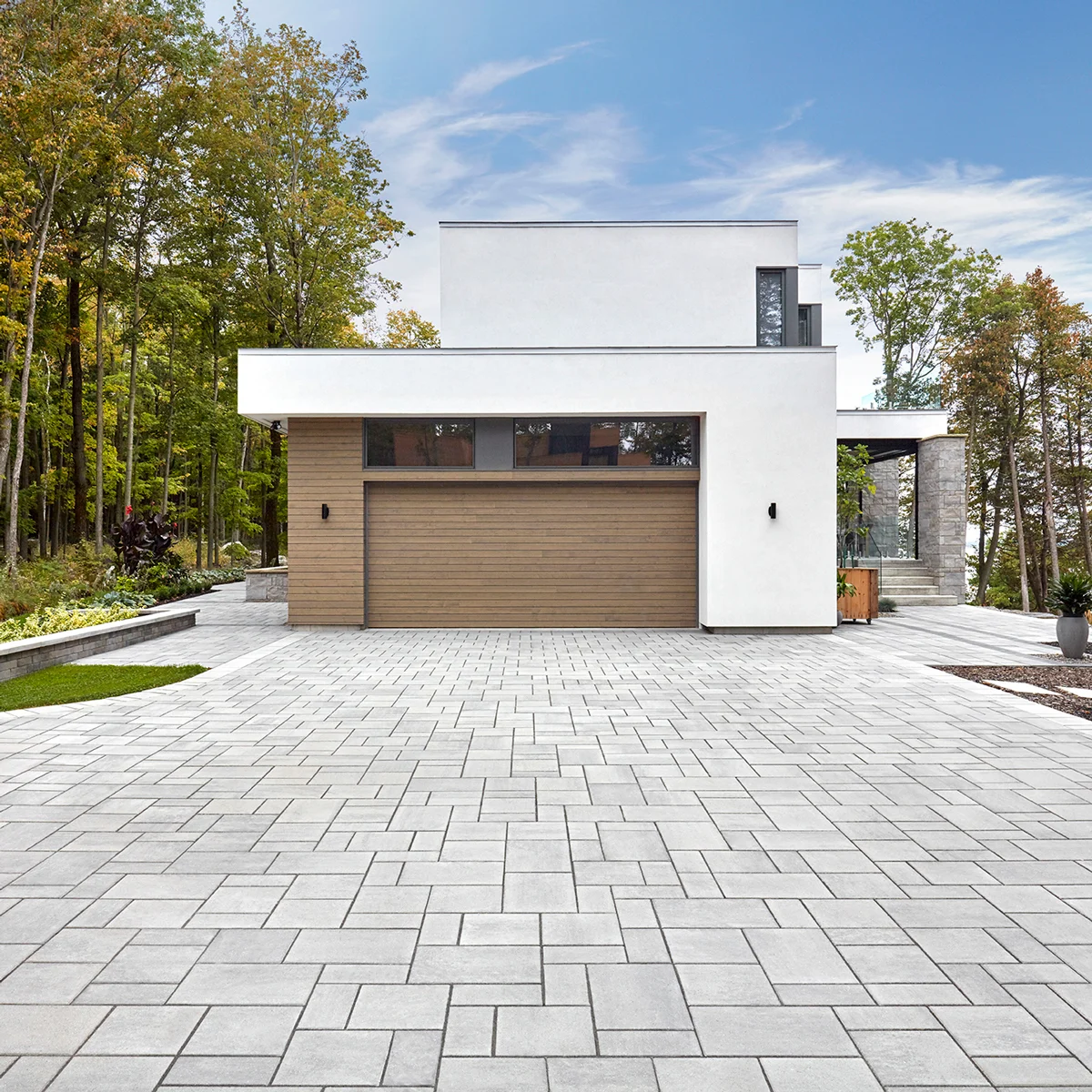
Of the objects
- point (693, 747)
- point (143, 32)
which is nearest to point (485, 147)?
point (143, 32)

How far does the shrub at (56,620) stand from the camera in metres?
8.80

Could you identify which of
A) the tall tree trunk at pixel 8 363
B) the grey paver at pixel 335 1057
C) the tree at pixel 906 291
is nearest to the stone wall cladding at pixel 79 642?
the grey paver at pixel 335 1057

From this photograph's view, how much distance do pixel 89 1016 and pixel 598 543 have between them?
9.53 metres

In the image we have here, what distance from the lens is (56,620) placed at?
9.45 meters

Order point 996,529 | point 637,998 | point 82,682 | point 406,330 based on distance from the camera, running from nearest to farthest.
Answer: point 637,998 → point 82,682 → point 996,529 → point 406,330

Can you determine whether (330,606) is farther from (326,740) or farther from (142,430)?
(142,430)

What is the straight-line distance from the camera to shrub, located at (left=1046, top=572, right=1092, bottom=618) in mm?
8867

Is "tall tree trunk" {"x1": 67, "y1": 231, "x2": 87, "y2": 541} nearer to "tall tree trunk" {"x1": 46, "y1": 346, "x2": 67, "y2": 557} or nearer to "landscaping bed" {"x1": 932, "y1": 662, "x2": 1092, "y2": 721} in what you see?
"tall tree trunk" {"x1": 46, "y1": 346, "x2": 67, "y2": 557}

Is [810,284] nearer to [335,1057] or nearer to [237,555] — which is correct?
[335,1057]

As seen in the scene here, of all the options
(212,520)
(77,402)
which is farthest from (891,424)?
(212,520)

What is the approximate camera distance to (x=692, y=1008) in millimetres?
2285

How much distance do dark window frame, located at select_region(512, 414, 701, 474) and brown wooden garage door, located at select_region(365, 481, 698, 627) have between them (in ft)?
0.95

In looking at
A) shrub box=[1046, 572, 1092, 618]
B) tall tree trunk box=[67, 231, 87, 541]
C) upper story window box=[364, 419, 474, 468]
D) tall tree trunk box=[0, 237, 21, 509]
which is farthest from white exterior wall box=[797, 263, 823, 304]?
tall tree trunk box=[67, 231, 87, 541]

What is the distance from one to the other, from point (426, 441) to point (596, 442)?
251cm
